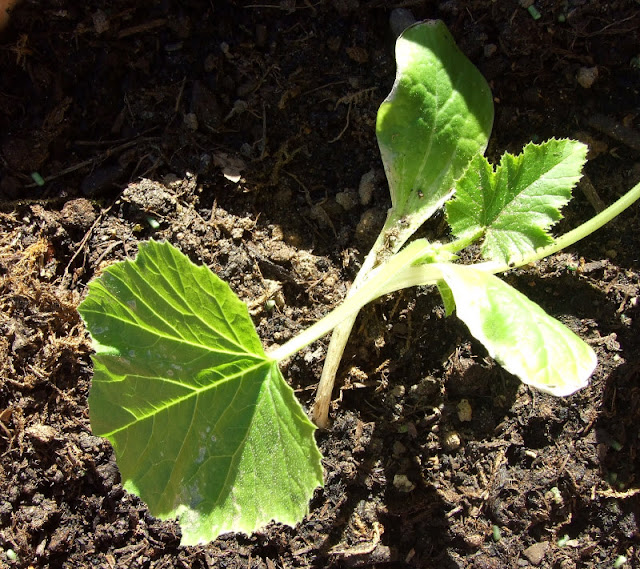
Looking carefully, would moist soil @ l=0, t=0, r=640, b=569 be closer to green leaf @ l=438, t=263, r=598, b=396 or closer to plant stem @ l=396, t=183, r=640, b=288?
plant stem @ l=396, t=183, r=640, b=288

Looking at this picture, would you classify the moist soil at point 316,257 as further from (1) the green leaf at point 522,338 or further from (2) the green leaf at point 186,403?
(1) the green leaf at point 522,338

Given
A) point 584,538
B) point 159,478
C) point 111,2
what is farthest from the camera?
point 111,2

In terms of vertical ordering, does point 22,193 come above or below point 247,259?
above

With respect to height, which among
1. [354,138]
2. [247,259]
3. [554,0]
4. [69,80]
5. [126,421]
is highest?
[554,0]

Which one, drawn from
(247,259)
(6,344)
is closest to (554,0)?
(247,259)

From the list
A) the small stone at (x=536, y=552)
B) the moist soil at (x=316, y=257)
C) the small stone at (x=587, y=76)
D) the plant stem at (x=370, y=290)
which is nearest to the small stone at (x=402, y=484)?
the moist soil at (x=316, y=257)

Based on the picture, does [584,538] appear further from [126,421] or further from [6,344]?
[6,344]
